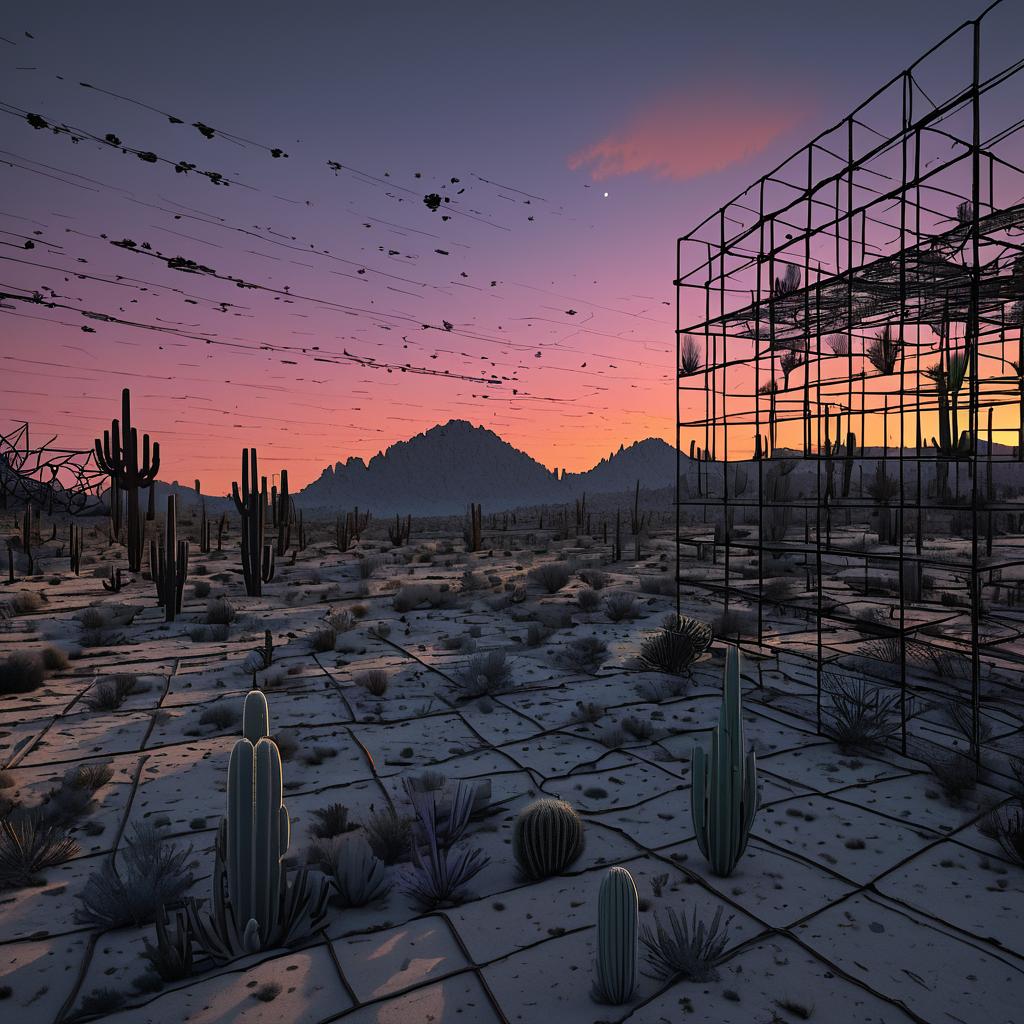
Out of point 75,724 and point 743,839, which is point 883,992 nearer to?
point 743,839

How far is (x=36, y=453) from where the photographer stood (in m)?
29.4

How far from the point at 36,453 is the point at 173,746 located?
29127mm

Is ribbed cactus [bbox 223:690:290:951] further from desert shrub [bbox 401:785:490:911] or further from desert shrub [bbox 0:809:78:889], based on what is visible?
desert shrub [bbox 0:809:78:889]

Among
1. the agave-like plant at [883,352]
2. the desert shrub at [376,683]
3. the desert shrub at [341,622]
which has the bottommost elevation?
the desert shrub at [376,683]

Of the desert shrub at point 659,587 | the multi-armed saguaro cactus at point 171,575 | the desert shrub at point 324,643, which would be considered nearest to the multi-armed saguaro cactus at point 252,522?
the multi-armed saguaro cactus at point 171,575

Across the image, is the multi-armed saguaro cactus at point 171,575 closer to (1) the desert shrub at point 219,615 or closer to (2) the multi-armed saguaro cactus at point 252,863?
(1) the desert shrub at point 219,615

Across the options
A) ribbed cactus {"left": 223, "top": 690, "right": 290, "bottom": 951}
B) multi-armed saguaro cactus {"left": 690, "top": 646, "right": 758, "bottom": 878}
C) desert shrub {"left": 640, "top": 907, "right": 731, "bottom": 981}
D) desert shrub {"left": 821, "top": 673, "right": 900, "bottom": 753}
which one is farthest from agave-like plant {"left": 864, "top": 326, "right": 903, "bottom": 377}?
ribbed cactus {"left": 223, "top": 690, "right": 290, "bottom": 951}

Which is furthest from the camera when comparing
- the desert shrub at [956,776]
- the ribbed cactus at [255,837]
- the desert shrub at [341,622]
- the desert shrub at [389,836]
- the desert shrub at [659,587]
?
the desert shrub at [659,587]

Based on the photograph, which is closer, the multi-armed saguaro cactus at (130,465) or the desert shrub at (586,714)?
the desert shrub at (586,714)

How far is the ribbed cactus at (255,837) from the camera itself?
346 centimetres

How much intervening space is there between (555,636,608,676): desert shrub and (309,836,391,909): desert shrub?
213 inches

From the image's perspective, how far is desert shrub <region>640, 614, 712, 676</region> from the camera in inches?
363

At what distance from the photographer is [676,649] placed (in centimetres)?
928

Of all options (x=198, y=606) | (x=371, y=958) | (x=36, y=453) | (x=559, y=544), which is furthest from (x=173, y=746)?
(x=36, y=453)
